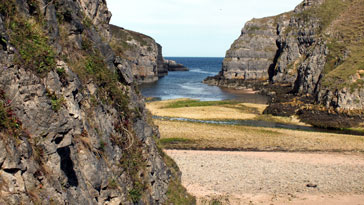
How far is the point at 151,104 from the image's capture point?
241 feet

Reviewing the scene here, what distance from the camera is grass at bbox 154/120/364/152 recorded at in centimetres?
4038

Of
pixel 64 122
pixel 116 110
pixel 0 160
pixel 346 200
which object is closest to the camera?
pixel 0 160

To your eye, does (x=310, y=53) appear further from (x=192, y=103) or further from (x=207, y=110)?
(x=207, y=110)

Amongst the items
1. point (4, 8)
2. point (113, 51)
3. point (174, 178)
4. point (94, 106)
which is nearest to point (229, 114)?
point (174, 178)

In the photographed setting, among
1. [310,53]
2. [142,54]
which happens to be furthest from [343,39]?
[142,54]

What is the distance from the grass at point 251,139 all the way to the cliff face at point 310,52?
67.1 ft

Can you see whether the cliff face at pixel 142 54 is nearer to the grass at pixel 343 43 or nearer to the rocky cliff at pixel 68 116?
the grass at pixel 343 43

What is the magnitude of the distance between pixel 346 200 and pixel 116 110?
18.9m

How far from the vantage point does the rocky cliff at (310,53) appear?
67.9m

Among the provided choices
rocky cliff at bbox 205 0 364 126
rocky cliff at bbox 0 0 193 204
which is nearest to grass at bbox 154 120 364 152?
rocky cliff at bbox 205 0 364 126

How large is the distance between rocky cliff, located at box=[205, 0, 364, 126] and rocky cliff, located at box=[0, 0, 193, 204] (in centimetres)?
5487

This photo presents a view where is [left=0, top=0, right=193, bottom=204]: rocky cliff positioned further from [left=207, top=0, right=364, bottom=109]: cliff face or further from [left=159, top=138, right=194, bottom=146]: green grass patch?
[left=207, top=0, right=364, bottom=109]: cliff face

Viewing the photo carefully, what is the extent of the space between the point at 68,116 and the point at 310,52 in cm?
9678

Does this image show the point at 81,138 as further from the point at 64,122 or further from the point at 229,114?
the point at 229,114
